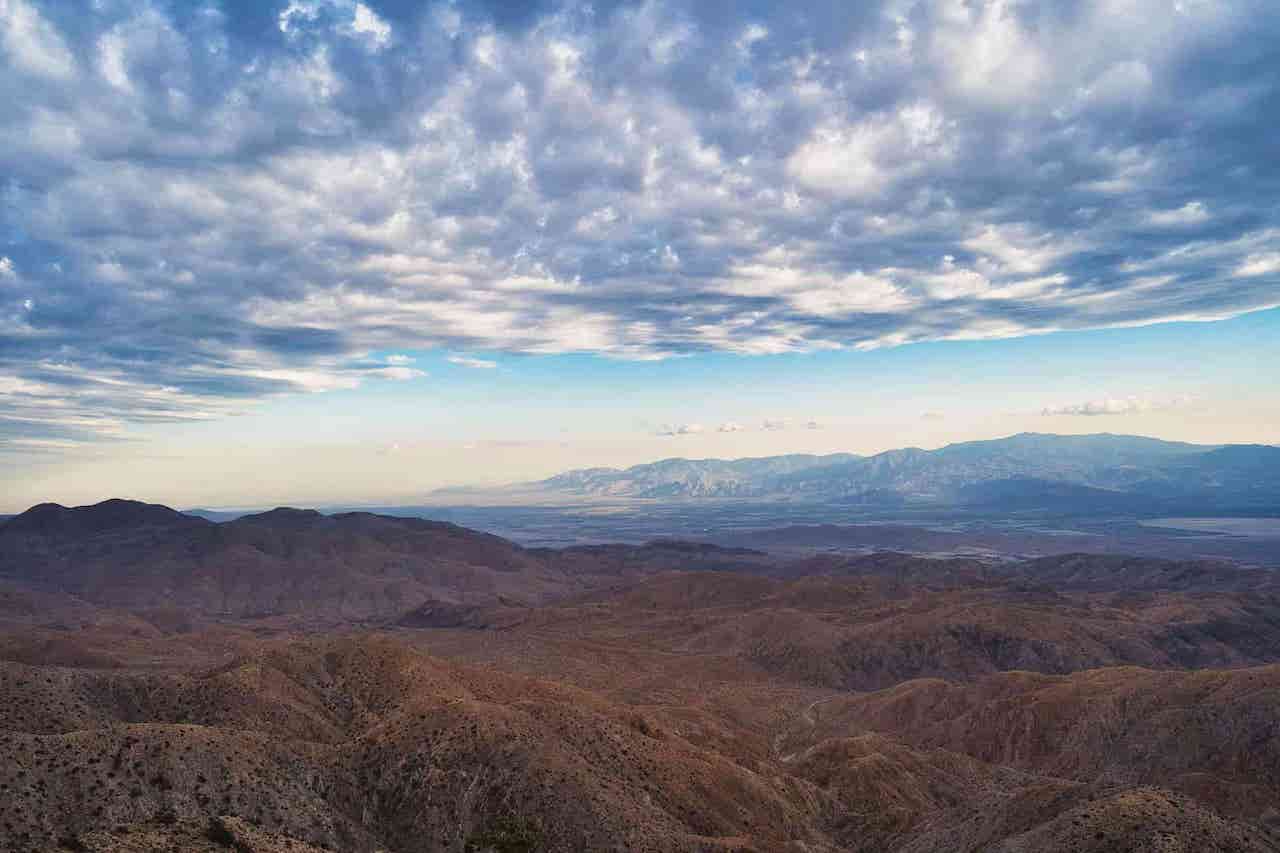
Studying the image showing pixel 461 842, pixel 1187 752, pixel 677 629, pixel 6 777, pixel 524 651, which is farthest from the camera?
pixel 677 629

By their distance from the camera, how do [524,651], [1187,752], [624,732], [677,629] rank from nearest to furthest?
[624,732]
[1187,752]
[524,651]
[677,629]

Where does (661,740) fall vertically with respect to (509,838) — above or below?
below

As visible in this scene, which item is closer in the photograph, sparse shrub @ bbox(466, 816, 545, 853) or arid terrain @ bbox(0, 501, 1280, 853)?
arid terrain @ bbox(0, 501, 1280, 853)

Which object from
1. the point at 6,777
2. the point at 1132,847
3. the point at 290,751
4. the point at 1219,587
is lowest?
the point at 1219,587

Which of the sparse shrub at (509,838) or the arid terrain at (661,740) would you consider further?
the sparse shrub at (509,838)

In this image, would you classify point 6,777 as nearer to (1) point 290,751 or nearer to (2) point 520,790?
(1) point 290,751

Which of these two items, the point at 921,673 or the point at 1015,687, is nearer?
the point at 1015,687

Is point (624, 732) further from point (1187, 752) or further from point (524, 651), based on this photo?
point (524, 651)

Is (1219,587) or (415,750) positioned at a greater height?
(415,750)

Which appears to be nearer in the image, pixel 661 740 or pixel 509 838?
pixel 509 838

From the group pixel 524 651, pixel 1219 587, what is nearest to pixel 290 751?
pixel 524 651
